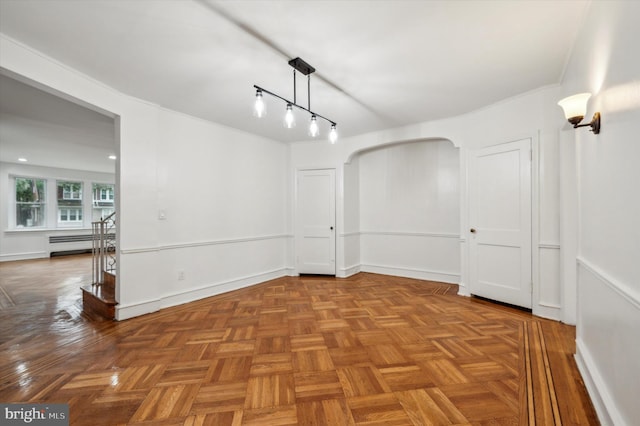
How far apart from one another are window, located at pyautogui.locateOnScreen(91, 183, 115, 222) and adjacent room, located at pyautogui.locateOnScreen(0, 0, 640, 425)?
3457 millimetres

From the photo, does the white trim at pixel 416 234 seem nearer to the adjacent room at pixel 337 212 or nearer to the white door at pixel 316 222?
the adjacent room at pixel 337 212

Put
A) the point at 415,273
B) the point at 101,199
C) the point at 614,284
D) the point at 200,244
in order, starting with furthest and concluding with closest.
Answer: the point at 101,199 < the point at 415,273 < the point at 200,244 < the point at 614,284

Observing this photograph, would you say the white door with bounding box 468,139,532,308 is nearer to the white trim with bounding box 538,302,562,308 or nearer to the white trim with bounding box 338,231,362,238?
the white trim with bounding box 538,302,562,308

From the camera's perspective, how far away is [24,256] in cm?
687

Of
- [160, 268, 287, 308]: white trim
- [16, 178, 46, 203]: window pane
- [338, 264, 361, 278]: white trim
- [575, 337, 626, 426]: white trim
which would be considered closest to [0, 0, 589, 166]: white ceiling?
[575, 337, 626, 426]: white trim

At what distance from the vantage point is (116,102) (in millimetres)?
2857

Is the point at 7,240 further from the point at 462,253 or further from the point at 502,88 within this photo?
the point at 502,88

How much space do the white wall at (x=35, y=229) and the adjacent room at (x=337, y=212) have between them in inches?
104

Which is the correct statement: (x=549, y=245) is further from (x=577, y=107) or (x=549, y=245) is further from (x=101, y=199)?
(x=101, y=199)

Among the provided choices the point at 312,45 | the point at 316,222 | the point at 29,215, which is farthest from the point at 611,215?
the point at 29,215

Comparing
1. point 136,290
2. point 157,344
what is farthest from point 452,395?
point 136,290

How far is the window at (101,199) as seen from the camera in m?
8.25

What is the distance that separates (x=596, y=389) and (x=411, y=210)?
132 inches

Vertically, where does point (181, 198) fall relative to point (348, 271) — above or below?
above
